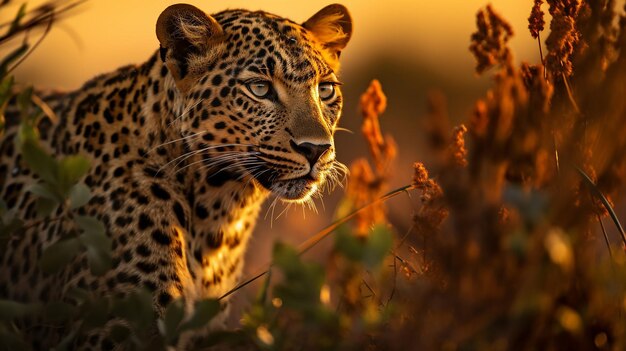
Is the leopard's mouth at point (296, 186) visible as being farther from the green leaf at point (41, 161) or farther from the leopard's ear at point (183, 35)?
the green leaf at point (41, 161)

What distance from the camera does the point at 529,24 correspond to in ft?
15.0

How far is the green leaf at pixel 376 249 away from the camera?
2.90 meters

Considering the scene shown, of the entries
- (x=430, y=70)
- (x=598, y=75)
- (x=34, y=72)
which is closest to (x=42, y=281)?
(x=598, y=75)

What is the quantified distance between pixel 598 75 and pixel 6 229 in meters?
2.25

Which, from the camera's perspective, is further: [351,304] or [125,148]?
[125,148]

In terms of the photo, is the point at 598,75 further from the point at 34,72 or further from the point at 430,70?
the point at 430,70

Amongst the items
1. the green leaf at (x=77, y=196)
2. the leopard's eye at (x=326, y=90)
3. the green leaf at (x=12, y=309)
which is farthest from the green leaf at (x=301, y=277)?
the leopard's eye at (x=326, y=90)

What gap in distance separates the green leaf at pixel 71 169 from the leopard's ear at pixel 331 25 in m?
2.94

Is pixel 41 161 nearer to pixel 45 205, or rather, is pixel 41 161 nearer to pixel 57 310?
pixel 45 205

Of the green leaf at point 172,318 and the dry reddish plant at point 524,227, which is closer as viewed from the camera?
the dry reddish plant at point 524,227

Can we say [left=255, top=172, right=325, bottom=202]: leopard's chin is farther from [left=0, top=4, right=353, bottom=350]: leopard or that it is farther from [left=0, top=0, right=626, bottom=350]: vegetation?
[left=0, top=0, right=626, bottom=350]: vegetation

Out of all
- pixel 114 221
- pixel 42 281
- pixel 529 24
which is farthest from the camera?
pixel 42 281

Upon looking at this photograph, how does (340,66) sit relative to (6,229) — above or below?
below

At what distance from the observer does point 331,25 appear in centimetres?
637
